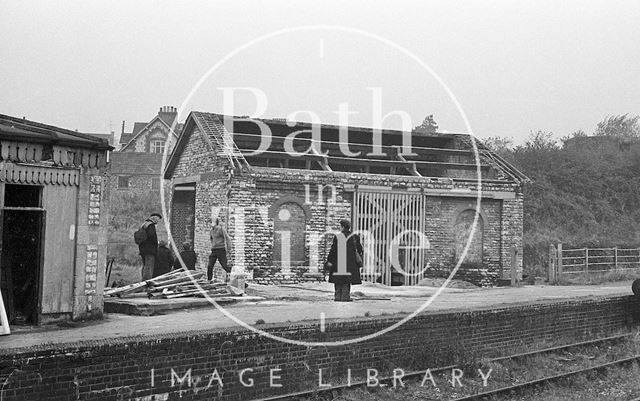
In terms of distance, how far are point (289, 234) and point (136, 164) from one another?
30.4m

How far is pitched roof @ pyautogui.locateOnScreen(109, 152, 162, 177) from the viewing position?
47562 millimetres

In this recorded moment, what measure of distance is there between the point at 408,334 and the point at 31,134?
6225 mm

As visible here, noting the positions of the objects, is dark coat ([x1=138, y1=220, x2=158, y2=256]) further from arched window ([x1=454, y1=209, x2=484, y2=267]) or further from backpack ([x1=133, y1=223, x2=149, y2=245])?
arched window ([x1=454, y1=209, x2=484, y2=267])

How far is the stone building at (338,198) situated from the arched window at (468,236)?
3 centimetres

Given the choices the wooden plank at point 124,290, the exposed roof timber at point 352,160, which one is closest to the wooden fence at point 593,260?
the exposed roof timber at point 352,160

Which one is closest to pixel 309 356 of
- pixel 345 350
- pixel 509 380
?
pixel 345 350

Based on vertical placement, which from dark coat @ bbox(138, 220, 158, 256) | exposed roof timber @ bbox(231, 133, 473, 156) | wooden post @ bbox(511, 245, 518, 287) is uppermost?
exposed roof timber @ bbox(231, 133, 473, 156)

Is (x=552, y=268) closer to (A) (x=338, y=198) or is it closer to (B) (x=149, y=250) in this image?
(A) (x=338, y=198)

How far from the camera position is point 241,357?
9.51 metres

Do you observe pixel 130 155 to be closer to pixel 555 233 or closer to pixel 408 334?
pixel 555 233

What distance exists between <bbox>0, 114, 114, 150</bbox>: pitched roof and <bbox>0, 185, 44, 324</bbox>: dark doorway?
71 cm

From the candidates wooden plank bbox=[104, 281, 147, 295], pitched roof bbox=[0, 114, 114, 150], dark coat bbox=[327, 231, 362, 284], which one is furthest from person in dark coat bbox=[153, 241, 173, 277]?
pitched roof bbox=[0, 114, 114, 150]

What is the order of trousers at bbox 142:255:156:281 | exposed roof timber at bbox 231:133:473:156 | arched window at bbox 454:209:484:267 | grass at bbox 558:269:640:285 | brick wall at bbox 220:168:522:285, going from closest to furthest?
trousers at bbox 142:255:156:281
brick wall at bbox 220:168:522:285
exposed roof timber at bbox 231:133:473:156
arched window at bbox 454:209:484:267
grass at bbox 558:269:640:285

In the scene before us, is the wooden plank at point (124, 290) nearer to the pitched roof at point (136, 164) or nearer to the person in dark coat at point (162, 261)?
the person in dark coat at point (162, 261)
